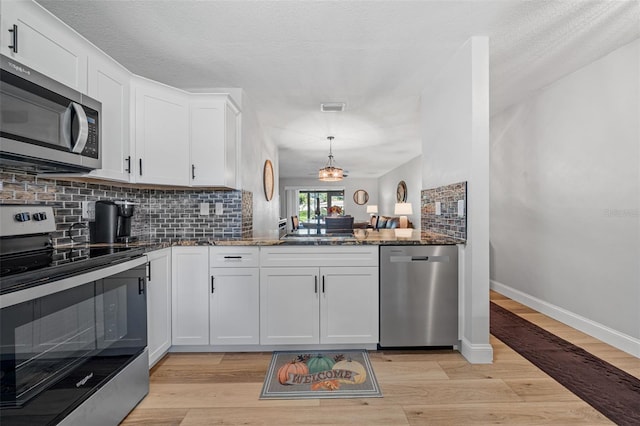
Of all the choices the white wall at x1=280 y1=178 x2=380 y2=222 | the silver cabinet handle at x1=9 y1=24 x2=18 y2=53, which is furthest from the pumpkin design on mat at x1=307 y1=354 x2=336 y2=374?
the white wall at x1=280 y1=178 x2=380 y2=222

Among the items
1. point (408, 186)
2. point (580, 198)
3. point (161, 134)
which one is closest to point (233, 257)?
point (161, 134)

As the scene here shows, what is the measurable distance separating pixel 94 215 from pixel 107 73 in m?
1.02

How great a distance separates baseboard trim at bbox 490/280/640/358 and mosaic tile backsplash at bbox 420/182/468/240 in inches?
59.7

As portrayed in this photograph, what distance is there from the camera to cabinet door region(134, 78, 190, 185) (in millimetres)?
2449

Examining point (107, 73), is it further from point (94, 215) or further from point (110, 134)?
point (94, 215)

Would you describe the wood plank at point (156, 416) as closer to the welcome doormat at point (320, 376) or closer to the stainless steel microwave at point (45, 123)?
the welcome doormat at point (320, 376)

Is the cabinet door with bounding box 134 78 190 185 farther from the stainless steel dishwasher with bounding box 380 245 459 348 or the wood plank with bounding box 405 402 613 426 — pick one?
the wood plank with bounding box 405 402 613 426

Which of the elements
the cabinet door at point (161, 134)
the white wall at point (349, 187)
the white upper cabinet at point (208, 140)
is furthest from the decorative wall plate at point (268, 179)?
the white wall at point (349, 187)

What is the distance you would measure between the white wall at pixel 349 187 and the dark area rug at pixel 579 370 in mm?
9608

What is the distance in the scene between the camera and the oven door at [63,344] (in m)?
1.17

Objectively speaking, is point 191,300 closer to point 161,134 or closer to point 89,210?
point 89,210

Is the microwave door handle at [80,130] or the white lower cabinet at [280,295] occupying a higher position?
the microwave door handle at [80,130]

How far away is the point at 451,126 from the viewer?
2711mm

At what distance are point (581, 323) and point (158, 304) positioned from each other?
3.62m
